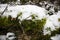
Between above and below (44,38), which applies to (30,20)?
above

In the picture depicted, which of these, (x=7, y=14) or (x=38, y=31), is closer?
(x=38, y=31)

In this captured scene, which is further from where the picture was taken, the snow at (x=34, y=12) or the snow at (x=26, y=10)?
the snow at (x=26, y=10)

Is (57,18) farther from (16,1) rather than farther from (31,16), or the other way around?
(16,1)

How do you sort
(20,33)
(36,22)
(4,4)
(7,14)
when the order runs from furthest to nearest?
(4,4), (7,14), (36,22), (20,33)

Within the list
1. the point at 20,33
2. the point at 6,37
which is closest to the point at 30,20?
the point at 20,33

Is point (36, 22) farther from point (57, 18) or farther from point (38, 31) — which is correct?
point (57, 18)

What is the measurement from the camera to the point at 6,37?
3.12m

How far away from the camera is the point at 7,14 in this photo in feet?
12.2

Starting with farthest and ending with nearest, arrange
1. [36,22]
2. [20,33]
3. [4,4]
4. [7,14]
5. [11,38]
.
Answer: [4,4], [7,14], [36,22], [20,33], [11,38]

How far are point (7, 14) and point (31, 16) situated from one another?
1.66 feet

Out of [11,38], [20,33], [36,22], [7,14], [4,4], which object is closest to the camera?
[11,38]

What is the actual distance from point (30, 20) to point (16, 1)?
991mm

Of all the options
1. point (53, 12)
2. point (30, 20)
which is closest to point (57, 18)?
point (53, 12)

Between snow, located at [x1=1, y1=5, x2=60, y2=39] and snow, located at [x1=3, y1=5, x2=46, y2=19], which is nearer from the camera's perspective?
snow, located at [x1=1, y1=5, x2=60, y2=39]
